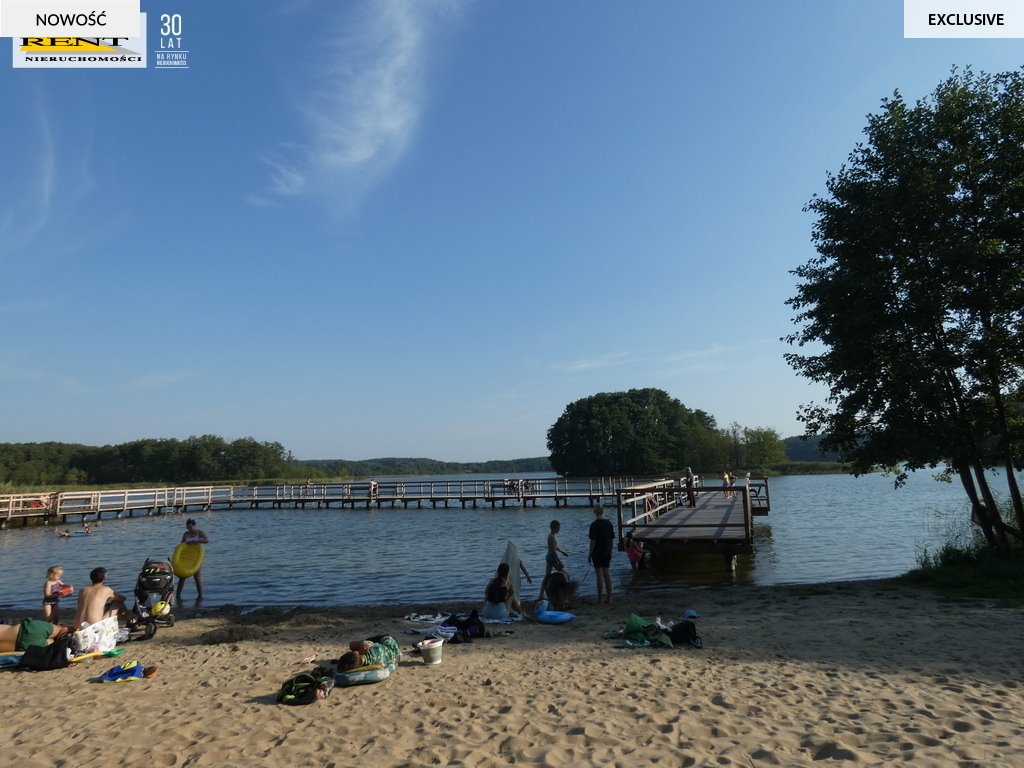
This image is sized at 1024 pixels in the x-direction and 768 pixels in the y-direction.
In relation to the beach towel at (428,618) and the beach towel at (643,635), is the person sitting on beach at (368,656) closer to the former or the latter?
the beach towel at (428,618)

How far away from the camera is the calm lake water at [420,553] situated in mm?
15492

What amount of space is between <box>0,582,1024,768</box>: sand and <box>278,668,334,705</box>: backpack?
13cm

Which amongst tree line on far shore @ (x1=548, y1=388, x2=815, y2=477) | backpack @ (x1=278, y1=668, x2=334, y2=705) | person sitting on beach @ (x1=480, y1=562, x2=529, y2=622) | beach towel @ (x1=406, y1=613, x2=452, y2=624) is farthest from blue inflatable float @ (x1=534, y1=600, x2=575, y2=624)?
tree line on far shore @ (x1=548, y1=388, x2=815, y2=477)

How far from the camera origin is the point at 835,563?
57.2ft

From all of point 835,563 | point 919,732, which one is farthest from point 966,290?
point 919,732

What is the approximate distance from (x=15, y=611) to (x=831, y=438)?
18.7 meters

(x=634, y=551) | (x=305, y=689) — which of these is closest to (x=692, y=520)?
(x=634, y=551)

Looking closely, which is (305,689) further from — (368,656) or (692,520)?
(692,520)

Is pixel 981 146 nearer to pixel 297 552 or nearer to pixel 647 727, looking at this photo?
pixel 647 727

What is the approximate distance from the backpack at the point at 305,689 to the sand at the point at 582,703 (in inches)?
5.3

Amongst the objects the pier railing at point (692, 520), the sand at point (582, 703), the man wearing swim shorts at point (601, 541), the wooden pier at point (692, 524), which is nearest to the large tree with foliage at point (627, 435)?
the pier railing at point (692, 520)

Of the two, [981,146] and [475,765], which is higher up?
[981,146]

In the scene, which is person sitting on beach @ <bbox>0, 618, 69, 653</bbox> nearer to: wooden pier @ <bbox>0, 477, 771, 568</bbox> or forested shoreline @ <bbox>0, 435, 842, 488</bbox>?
wooden pier @ <bbox>0, 477, 771, 568</bbox>

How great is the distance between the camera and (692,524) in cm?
1903
